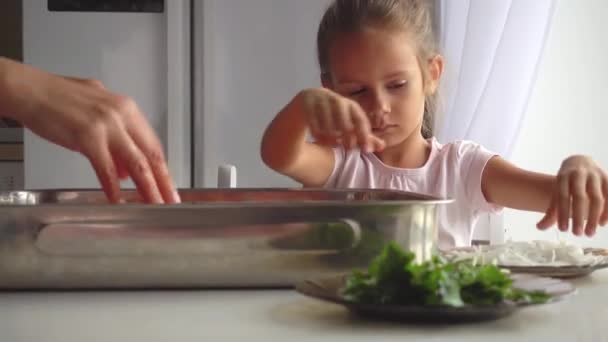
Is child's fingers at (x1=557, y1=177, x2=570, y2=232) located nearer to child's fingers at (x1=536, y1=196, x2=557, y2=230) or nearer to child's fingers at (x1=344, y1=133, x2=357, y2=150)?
child's fingers at (x1=536, y1=196, x2=557, y2=230)

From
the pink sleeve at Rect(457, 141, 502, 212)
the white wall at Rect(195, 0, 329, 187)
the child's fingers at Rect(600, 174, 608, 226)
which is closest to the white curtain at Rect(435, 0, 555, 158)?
the white wall at Rect(195, 0, 329, 187)

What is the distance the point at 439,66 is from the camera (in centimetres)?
150

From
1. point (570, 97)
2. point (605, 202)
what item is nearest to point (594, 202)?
point (605, 202)

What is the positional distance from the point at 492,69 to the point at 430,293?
161 cm

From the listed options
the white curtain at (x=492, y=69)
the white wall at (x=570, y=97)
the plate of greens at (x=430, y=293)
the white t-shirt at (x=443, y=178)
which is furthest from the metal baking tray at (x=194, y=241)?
the white wall at (x=570, y=97)

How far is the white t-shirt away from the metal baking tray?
723 mm

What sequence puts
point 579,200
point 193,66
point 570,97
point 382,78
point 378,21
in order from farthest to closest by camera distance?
point 193,66 < point 570,97 < point 378,21 < point 382,78 < point 579,200

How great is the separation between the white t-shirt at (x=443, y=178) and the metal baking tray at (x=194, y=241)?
0.72 m

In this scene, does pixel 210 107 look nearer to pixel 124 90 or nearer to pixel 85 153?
pixel 124 90

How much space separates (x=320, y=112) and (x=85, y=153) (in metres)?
0.20

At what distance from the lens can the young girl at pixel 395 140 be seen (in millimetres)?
1242

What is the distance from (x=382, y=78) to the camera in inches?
49.9

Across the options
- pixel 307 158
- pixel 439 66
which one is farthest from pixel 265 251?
pixel 439 66

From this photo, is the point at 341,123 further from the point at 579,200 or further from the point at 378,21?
the point at 378,21
